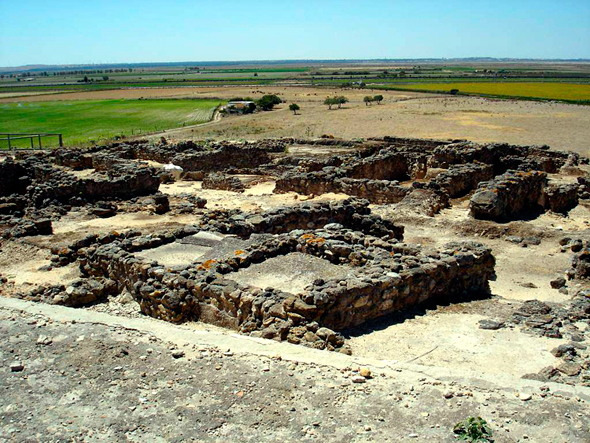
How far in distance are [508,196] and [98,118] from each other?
52788 millimetres

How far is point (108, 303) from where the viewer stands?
39.4 feet

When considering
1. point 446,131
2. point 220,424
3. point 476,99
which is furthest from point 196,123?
point 220,424

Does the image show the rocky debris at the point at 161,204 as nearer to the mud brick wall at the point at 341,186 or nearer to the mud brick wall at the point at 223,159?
the mud brick wall at the point at 341,186

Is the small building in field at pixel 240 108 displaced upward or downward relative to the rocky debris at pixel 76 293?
upward

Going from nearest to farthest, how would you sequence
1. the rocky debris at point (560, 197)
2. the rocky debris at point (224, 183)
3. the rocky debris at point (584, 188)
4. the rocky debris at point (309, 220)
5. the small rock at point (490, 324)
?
1. the small rock at point (490, 324)
2. the rocky debris at point (309, 220)
3. the rocky debris at point (560, 197)
4. the rocky debris at point (584, 188)
5. the rocky debris at point (224, 183)

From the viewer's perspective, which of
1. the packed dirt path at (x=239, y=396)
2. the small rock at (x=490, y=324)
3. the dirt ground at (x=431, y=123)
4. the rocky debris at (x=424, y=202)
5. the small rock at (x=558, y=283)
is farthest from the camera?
the dirt ground at (x=431, y=123)

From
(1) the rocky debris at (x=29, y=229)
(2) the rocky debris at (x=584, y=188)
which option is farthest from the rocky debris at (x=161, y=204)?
(2) the rocky debris at (x=584, y=188)

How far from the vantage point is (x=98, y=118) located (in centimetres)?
6153

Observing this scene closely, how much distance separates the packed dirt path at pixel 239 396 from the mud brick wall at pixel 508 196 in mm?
11591

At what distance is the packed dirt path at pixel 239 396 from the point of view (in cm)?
632

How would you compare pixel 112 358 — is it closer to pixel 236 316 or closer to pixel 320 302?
pixel 236 316

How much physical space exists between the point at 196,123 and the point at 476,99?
42.1 metres

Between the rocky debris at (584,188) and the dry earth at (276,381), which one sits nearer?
the dry earth at (276,381)

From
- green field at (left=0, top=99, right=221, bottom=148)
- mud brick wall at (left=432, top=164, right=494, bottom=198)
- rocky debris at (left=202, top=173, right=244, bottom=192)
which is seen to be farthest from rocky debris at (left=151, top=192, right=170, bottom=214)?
green field at (left=0, top=99, right=221, bottom=148)
